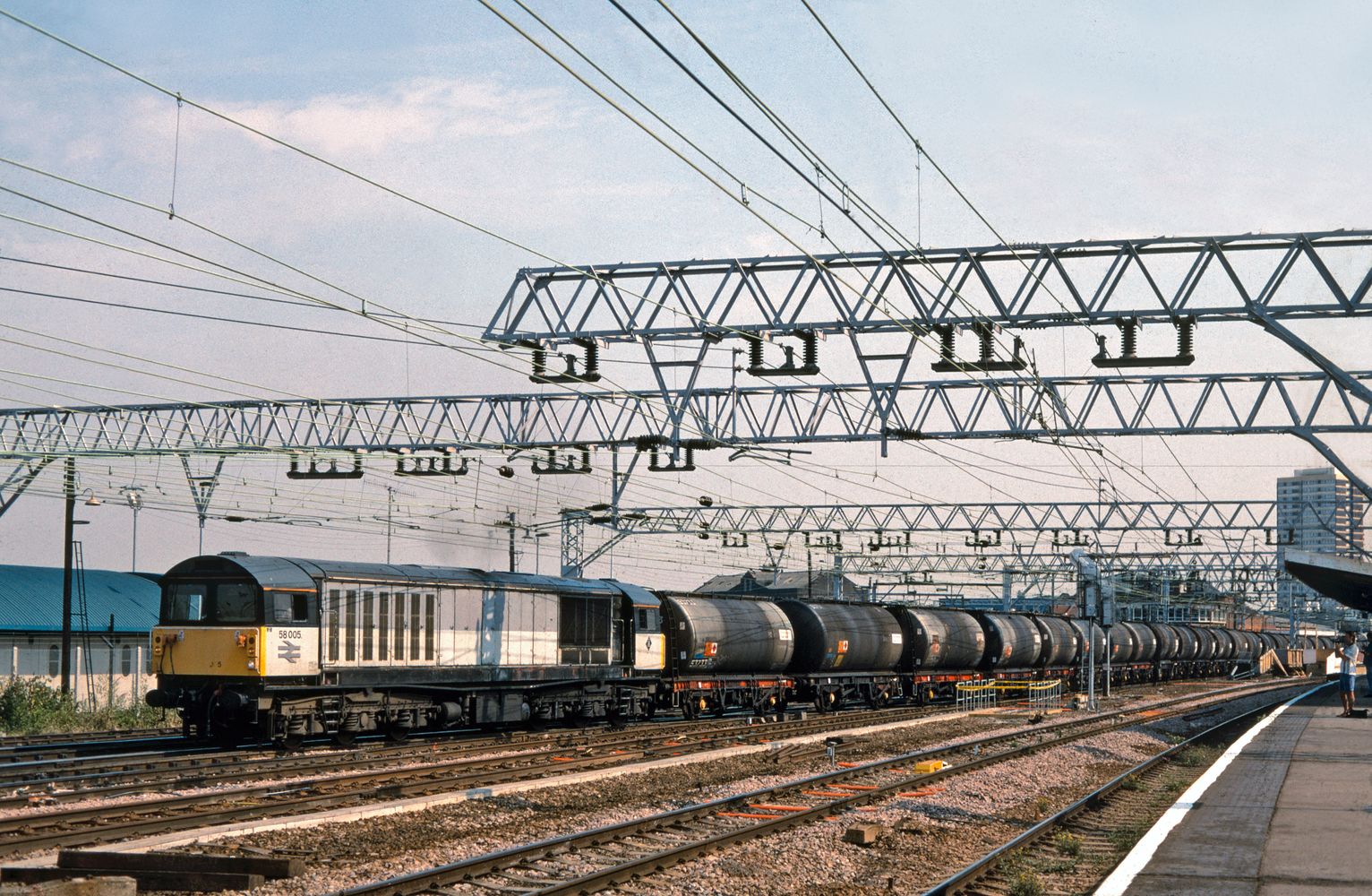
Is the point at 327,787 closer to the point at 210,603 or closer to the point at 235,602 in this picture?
the point at 235,602

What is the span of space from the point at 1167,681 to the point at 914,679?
129 feet

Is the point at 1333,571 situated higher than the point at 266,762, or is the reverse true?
the point at 1333,571

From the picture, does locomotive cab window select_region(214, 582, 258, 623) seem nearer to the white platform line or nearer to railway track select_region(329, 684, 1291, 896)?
railway track select_region(329, 684, 1291, 896)

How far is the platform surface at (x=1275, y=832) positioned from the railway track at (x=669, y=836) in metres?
4.39

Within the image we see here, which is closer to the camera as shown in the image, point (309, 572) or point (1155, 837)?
point (1155, 837)

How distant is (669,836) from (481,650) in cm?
1369

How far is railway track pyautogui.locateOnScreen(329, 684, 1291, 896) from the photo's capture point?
42.3ft

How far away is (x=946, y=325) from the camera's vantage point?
25266 mm

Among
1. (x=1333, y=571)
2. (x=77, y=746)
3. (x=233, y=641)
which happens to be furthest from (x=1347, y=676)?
(x=77, y=746)

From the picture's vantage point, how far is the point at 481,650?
2903cm

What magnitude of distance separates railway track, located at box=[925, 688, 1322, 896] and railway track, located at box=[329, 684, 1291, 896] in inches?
109

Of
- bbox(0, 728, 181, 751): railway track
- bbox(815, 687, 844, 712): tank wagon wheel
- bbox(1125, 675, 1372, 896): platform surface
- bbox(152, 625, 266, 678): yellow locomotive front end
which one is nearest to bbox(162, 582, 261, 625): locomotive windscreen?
bbox(152, 625, 266, 678): yellow locomotive front end

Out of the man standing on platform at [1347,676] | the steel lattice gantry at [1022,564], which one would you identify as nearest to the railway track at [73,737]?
the man standing on platform at [1347,676]

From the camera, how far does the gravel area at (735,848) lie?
539 inches
